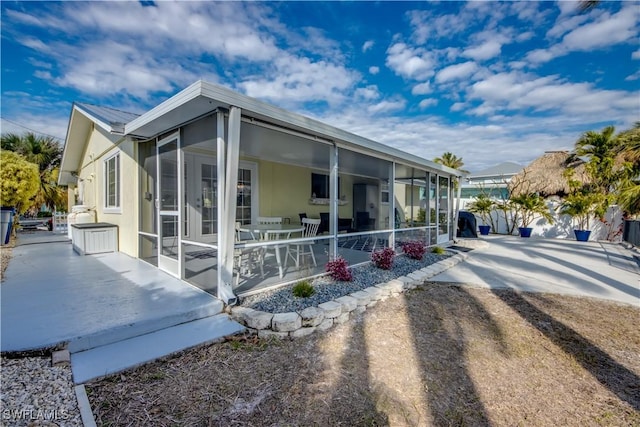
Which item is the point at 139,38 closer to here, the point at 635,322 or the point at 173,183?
the point at 173,183

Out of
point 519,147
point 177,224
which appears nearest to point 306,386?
point 177,224

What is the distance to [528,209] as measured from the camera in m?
12.4

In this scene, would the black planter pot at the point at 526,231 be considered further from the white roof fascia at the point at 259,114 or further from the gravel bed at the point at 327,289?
the white roof fascia at the point at 259,114

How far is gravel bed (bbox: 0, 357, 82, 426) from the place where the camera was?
175cm

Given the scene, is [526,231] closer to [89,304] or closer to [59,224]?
[89,304]

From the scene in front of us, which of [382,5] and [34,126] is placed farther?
[34,126]

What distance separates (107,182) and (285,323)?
729 centimetres

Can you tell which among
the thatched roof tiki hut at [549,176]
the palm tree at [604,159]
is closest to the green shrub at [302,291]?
the palm tree at [604,159]

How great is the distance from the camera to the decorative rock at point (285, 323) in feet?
9.98

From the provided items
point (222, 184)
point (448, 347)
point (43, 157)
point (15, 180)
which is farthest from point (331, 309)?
point (43, 157)

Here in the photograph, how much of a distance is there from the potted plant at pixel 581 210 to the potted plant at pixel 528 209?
69 cm

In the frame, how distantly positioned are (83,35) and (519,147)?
2299 cm

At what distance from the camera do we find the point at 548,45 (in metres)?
7.90

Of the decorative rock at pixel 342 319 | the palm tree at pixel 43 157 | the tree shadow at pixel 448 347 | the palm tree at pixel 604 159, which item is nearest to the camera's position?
the tree shadow at pixel 448 347
